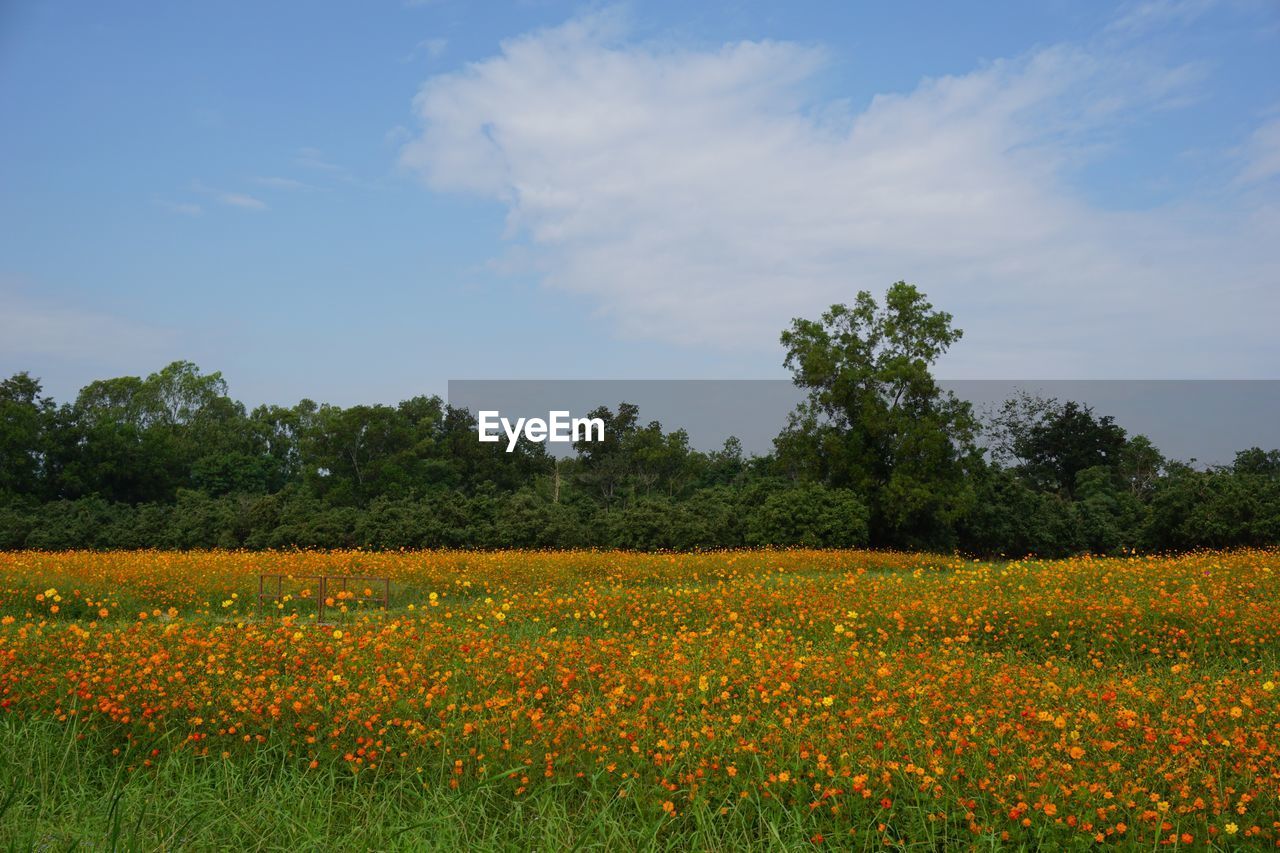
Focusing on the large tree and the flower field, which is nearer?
the flower field

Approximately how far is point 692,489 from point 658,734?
103 ft

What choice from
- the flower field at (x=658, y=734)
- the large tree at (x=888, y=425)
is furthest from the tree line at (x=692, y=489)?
the flower field at (x=658, y=734)

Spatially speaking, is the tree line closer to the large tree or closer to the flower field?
the large tree

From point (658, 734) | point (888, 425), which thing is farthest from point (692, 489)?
point (658, 734)

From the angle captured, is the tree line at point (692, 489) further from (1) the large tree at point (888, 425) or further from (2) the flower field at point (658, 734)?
(2) the flower field at point (658, 734)

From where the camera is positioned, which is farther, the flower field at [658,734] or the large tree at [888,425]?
the large tree at [888,425]

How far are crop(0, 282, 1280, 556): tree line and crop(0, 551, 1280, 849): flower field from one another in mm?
14980

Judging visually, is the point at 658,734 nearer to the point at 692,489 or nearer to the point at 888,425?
the point at 888,425

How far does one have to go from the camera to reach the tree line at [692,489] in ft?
78.7

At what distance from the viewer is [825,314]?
1102 inches

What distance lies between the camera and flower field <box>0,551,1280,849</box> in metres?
4.47

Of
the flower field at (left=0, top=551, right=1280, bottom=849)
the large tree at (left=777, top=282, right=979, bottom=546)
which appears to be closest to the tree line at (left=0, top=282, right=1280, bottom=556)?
the large tree at (left=777, top=282, right=979, bottom=546)

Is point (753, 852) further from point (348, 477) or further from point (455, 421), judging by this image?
point (455, 421)

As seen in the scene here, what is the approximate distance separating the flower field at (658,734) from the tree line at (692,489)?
15.0 meters
